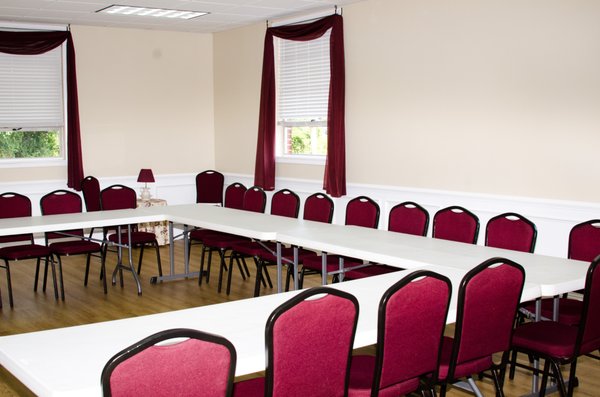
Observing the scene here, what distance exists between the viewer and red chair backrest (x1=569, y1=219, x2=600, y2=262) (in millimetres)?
4445

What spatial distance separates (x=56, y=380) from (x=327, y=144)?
583cm

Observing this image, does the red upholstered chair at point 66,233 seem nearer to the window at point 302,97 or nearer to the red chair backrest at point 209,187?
the red chair backrest at point 209,187

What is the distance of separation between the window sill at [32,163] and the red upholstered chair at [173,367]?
705 centimetres

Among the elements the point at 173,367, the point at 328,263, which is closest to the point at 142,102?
the point at 328,263

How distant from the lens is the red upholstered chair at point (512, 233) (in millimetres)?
4688

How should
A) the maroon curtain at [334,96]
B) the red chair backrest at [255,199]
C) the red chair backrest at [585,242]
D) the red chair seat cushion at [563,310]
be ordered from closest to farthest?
1. the red chair seat cushion at [563,310]
2. the red chair backrest at [585,242]
3. the red chair backrest at [255,199]
4. the maroon curtain at [334,96]

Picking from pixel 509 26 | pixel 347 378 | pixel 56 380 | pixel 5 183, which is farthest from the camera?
pixel 5 183

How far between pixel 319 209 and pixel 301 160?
246 cm

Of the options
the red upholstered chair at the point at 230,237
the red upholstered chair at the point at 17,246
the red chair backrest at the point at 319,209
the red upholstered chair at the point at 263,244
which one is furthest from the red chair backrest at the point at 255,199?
the red upholstered chair at the point at 17,246

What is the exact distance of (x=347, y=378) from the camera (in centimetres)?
278

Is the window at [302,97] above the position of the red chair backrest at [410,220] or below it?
above

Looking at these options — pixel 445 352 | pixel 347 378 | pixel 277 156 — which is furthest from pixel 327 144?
pixel 347 378

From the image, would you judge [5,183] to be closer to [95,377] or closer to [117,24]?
[117,24]

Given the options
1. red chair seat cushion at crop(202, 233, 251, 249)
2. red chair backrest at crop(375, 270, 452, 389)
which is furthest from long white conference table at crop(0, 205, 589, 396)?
red chair seat cushion at crop(202, 233, 251, 249)
